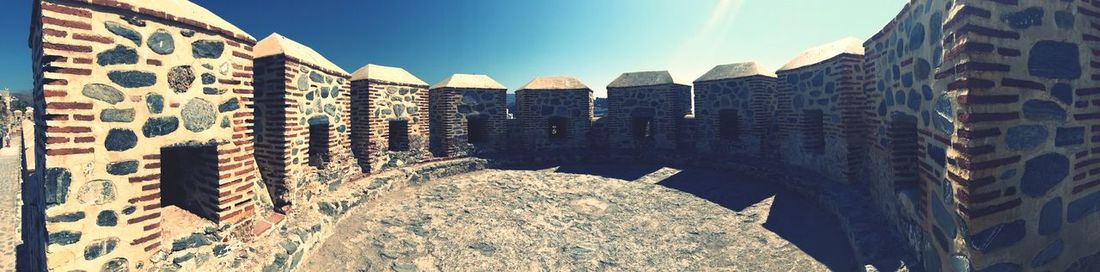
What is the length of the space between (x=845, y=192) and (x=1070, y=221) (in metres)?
3.85

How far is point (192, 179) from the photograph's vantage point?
4660 millimetres

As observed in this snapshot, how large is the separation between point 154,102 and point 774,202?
31.3 ft

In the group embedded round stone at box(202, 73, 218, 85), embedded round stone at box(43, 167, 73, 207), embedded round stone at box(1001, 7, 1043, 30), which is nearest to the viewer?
embedded round stone at box(1001, 7, 1043, 30)

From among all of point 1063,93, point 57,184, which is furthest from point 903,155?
point 57,184

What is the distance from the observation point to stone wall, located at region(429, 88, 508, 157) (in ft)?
39.8

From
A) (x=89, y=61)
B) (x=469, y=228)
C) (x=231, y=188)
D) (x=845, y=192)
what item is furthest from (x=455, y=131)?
(x=845, y=192)

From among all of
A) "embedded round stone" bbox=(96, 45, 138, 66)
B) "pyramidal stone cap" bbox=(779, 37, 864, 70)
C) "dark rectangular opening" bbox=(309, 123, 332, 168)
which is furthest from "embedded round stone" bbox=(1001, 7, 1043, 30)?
"dark rectangular opening" bbox=(309, 123, 332, 168)

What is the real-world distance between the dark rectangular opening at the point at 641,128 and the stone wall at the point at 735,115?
5.21ft

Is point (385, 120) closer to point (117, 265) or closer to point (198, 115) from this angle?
point (198, 115)

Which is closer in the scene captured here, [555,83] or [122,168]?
[122,168]

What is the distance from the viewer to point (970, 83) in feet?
8.71

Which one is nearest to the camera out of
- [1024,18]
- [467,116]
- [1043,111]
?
[1024,18]

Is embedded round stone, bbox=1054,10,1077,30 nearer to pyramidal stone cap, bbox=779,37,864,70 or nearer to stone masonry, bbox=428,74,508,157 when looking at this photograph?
pyramidal stone cap, bbox=779,37,864,70

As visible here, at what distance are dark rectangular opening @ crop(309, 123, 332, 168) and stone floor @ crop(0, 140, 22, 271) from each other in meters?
7.10
